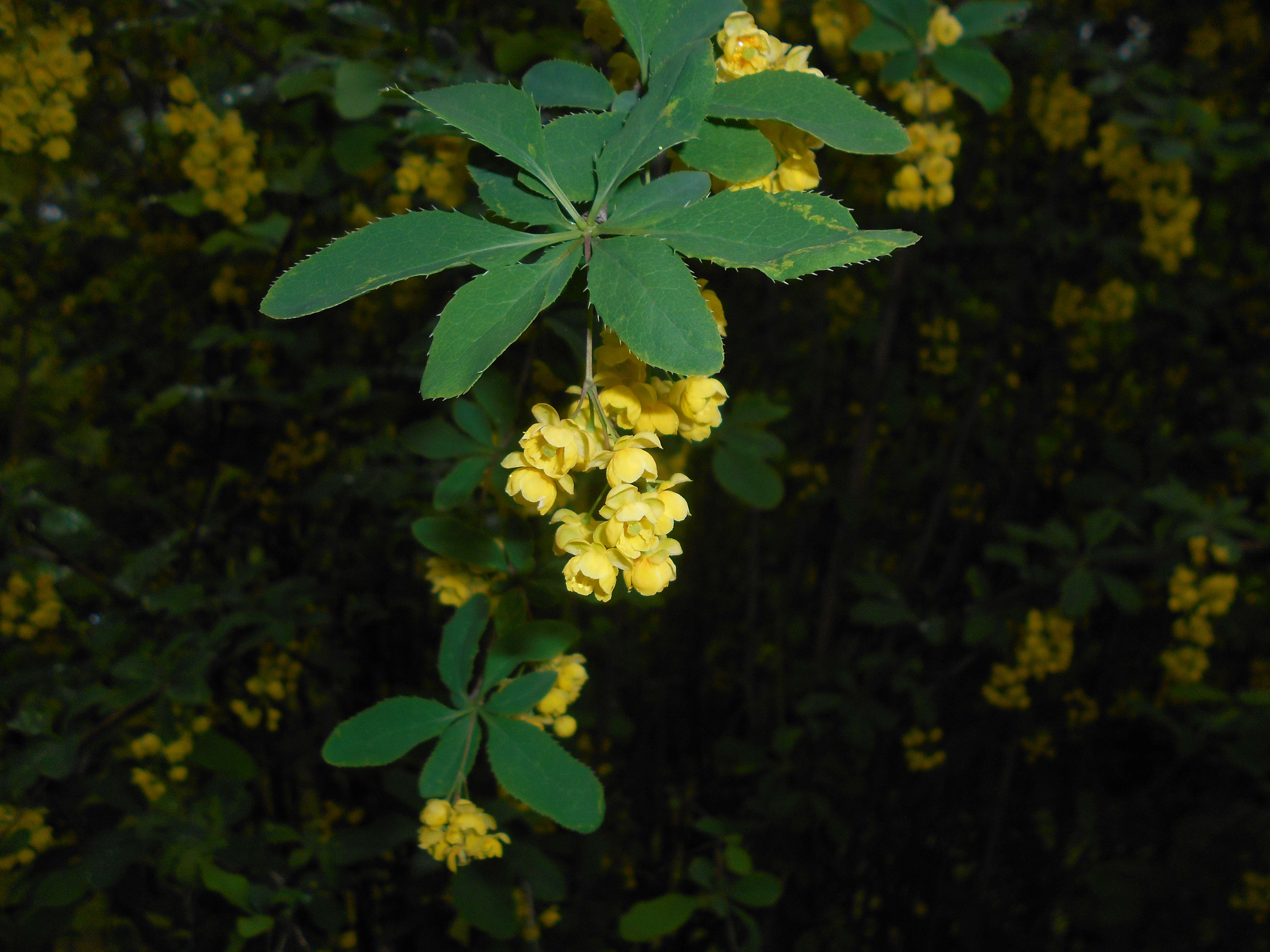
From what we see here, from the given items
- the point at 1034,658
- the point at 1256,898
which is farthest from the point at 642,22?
the point at 1256,898

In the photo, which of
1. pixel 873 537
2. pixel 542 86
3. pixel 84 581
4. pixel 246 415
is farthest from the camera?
pixel 873 537

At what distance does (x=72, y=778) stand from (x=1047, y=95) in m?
3.01

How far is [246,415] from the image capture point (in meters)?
2.25

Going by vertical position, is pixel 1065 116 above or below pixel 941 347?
above

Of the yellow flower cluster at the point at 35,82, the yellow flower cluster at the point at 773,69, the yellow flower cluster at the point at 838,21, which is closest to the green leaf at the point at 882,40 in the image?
the yellow flower cluster at the point at 838,21

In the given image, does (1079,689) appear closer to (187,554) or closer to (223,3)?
(187,554)

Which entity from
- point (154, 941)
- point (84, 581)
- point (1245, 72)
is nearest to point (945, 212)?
point (1245, 72)

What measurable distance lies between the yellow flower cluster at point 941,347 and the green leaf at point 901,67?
186cm

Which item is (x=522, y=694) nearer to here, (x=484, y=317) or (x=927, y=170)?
(x=484, y=317)

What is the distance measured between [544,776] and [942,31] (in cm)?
110

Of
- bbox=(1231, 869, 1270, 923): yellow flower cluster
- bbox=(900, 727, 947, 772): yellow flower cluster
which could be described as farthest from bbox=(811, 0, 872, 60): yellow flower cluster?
bbox=(1231, 869, 1270, 923): yellow flower cluster

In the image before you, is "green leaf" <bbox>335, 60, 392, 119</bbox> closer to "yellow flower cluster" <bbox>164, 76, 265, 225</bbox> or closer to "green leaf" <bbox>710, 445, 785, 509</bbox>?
"yellow flower cluster" <bbox>164, 76, 265, 225</bbox>

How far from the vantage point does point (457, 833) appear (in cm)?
76

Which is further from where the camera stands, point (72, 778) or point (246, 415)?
point (246, 415)
